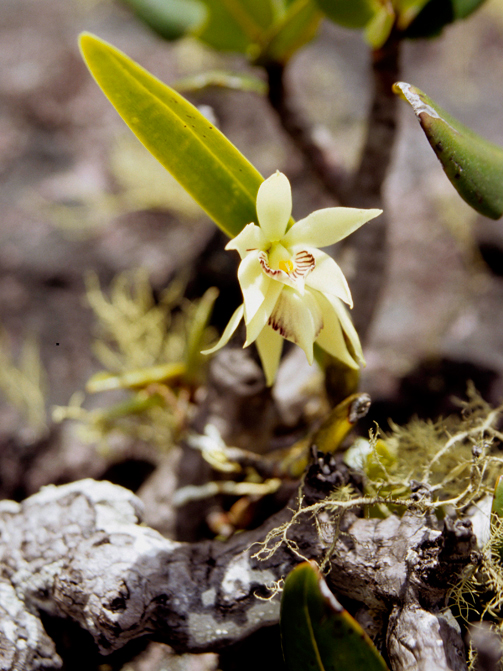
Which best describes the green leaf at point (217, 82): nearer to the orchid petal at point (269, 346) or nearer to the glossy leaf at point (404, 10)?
the glossy leaf at point (404, 10)

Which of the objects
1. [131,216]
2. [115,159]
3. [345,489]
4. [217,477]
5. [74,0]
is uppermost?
[74,0]

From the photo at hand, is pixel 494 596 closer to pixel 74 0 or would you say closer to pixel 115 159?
pixel 115 159

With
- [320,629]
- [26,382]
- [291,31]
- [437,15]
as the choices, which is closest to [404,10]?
[437,15]

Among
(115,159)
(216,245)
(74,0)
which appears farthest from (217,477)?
(74,0)

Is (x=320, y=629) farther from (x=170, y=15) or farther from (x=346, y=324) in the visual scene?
(x=170, y=15)

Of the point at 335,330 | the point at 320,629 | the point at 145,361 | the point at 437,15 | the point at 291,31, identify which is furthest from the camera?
the point at 145,361

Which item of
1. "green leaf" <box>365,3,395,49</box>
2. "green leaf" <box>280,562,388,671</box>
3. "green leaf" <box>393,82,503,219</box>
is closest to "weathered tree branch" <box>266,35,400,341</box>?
"green leaf" <box>365,3,395,49</box>

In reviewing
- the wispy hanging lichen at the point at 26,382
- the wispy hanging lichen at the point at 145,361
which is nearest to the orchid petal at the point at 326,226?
the wispy hanging lichen at the point at 145,361
